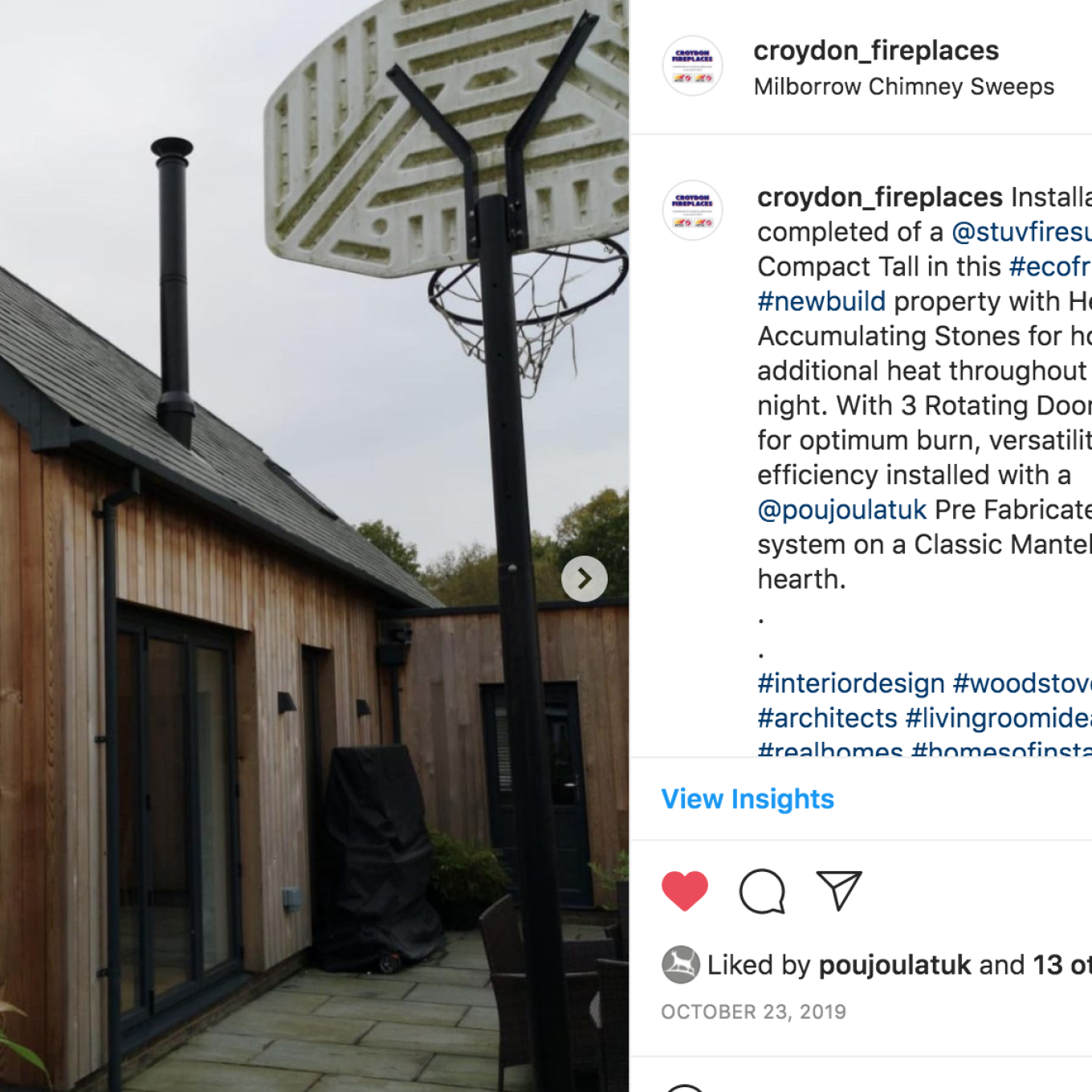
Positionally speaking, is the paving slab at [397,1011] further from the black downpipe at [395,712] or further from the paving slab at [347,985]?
the black downpipe at [395,712]

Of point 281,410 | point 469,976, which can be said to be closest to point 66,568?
point 469,976

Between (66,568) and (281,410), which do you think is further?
(281,410)

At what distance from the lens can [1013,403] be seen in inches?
72.6

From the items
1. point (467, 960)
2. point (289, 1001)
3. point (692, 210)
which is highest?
point (692, 210)

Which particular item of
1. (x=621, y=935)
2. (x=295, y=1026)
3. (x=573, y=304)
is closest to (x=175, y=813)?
(x=295, y=1026)

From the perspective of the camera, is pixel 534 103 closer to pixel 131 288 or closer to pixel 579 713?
pixel 579 713

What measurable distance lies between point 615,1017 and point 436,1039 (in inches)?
110

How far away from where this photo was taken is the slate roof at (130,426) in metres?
5.32

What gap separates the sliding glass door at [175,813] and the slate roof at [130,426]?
982 millimetres

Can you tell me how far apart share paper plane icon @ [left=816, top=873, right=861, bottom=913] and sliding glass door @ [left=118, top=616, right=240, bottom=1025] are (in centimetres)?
489

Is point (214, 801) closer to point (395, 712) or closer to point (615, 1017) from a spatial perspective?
point (395, 712)

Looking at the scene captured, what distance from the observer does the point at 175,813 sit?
6492 mm

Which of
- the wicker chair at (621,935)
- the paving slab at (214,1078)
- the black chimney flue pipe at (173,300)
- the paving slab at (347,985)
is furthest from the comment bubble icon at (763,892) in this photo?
the black chimney flue pipe at (173,300)

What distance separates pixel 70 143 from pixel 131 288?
898cm
